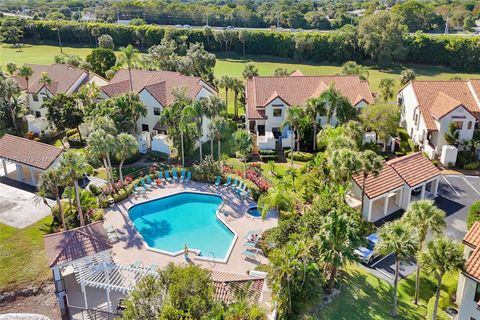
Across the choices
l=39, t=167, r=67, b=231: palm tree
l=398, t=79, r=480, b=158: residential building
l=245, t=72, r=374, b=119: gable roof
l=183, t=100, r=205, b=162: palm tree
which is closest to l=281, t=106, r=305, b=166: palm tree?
l=245, t=72, r=374, b=119: gable roof

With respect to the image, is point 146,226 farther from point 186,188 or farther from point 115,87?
point 115,87

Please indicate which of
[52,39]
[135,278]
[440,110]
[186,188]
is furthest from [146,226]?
[52,39]

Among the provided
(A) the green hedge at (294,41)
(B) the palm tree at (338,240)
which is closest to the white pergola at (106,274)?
(B) the palm tree at (338,240)

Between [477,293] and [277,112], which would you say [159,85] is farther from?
[477,293]

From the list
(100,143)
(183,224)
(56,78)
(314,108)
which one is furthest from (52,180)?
(56,78)

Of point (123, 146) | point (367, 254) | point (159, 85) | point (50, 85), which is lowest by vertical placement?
point (367, 254)

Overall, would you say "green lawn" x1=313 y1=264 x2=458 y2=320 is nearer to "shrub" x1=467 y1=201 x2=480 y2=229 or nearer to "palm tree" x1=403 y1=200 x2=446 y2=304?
"palm tree" x1=403 y1=200 x2=446 y2=304
